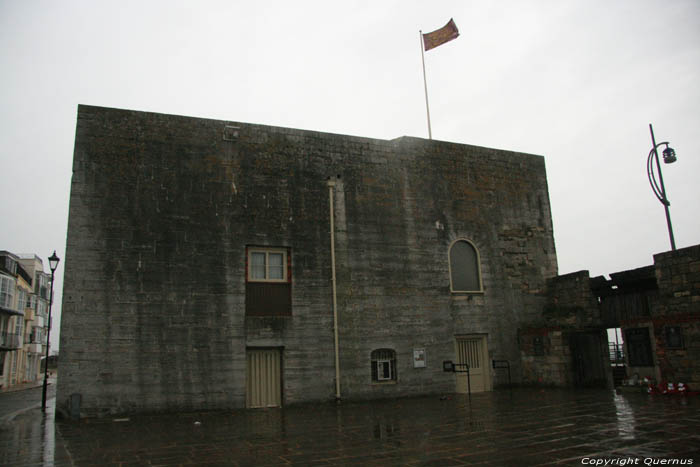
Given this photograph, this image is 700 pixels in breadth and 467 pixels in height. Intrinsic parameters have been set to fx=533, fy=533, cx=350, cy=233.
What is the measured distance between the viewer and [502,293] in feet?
58.2

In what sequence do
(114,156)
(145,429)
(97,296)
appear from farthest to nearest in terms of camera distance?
(114,156)
(97,296)
(145,429)

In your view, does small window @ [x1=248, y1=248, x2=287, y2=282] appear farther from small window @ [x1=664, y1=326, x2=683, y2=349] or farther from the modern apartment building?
the modern apartment building

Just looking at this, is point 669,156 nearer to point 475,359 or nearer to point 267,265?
point 475,359

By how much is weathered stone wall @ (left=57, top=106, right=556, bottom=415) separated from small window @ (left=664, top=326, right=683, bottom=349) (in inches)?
192

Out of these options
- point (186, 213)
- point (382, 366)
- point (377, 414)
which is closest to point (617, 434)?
point (377, 414)

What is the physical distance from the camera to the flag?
64.1ft

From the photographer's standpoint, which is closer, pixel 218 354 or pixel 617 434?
pixel 617 434

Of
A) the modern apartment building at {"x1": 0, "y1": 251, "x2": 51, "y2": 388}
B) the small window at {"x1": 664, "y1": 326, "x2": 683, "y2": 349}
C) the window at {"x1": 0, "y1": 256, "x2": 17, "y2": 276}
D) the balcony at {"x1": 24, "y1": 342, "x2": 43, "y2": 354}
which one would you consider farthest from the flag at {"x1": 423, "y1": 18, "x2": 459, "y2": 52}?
the balcony at {"x1": 24, "y1": 342, "x2": 43, "y2": 354}

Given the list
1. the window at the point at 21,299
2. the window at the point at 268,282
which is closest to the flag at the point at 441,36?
the window at the point at 268,282

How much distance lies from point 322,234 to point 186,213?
151 inches

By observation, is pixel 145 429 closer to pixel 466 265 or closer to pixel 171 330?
pixel 171 330

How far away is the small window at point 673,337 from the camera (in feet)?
43.8

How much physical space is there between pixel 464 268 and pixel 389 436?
9513 millimetres

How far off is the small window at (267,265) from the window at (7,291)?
3179 centimetres
